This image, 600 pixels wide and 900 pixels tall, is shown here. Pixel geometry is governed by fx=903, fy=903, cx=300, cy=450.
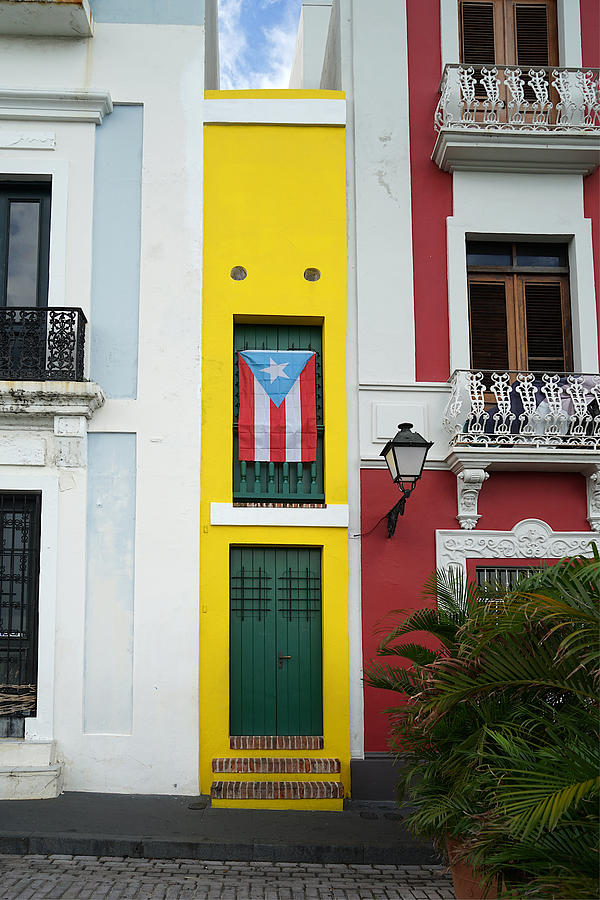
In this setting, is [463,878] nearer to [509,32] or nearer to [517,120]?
[517,120]

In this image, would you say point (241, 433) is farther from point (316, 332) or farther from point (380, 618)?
point (380, 618)

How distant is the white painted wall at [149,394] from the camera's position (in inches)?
386

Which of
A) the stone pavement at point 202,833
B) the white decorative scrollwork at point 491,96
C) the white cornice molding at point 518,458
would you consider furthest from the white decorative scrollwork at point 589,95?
the stone pavement at point 202,833

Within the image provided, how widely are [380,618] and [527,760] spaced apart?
5075 mm

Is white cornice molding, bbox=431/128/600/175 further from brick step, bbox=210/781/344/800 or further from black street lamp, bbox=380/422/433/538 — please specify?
brick step, bbox=210/781/344/800

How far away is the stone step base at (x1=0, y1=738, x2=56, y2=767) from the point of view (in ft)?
31.3

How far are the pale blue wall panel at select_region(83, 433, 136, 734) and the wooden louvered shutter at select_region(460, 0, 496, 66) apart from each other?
658cm

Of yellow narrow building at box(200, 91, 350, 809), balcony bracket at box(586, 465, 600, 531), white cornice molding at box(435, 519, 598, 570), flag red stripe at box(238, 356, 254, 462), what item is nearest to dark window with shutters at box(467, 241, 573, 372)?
balcony bracket at box(586, 465, 600, 531)

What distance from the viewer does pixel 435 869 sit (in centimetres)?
792

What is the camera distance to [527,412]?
1033 centimetres

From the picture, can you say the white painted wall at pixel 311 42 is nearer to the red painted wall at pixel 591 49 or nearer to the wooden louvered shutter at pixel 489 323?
the red painted wall at pixel 591 49

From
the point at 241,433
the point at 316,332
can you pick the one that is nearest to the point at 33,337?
the point at 241,433

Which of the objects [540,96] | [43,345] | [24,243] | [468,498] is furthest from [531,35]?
[43,345]

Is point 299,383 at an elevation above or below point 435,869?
above
